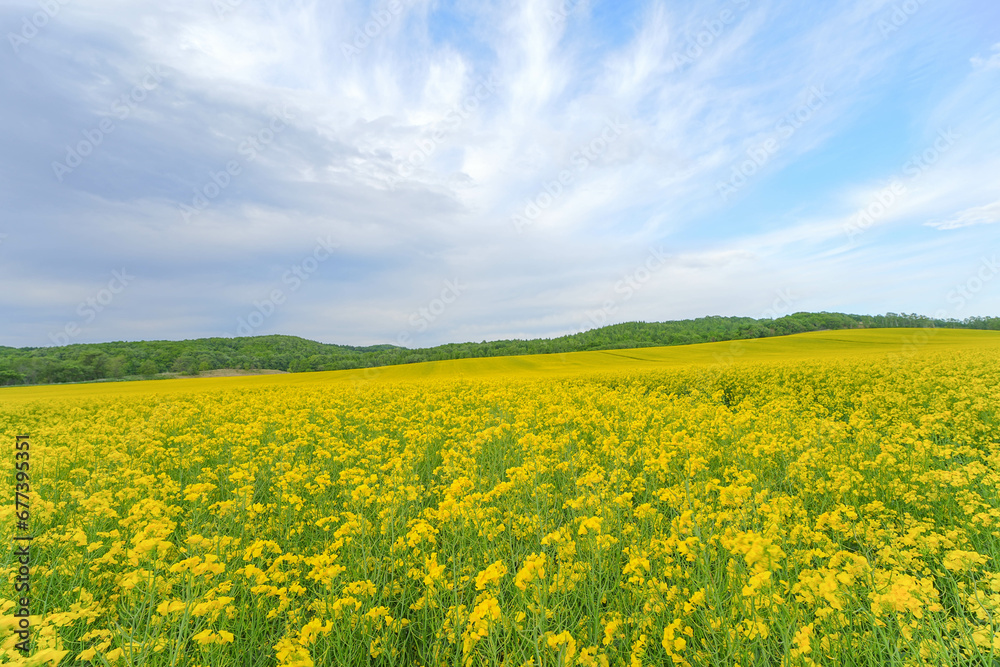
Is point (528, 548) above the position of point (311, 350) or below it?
below

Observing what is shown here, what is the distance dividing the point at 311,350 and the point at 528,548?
62.7 meters

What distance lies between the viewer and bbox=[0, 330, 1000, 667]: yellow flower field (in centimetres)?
243

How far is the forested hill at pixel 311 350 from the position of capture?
44.3 meters

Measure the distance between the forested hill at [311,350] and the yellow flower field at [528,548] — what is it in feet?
159

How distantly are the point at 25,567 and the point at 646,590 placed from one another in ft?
16.2

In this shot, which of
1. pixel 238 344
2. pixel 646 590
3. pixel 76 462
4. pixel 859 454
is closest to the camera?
pixel 646 590

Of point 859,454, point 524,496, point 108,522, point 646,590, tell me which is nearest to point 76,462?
point 108,522

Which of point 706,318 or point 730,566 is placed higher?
point 706,318

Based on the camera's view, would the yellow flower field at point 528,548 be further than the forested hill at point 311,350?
No

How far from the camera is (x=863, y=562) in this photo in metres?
2.72

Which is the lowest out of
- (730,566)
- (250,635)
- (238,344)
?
(250,635)

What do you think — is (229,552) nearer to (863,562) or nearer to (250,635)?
(250,635)

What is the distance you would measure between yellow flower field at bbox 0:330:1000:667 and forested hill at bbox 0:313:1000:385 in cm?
4852

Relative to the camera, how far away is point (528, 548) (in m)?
3.88
